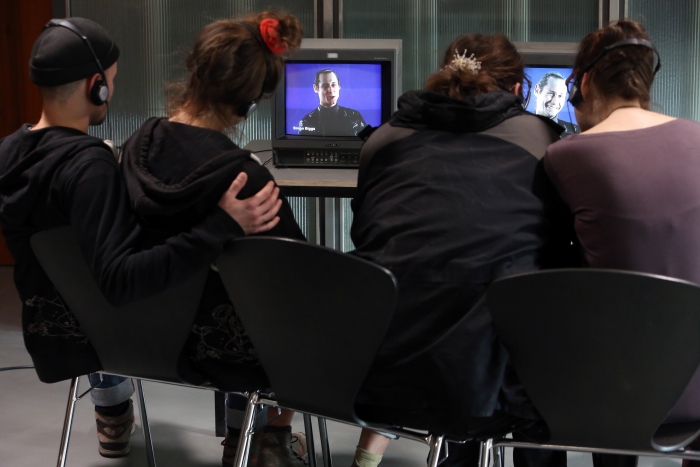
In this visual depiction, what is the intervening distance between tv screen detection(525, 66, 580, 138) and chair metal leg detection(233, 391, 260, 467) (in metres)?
1.78

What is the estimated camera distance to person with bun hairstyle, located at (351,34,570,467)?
1.16m

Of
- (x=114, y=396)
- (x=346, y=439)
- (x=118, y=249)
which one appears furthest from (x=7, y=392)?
(x=118, y=249)

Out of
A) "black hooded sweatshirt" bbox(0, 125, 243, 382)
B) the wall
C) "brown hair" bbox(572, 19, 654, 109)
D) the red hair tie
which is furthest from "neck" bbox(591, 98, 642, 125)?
the wall

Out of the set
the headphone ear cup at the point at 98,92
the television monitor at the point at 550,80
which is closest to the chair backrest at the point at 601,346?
the headphone ear cup at the point at 98,92

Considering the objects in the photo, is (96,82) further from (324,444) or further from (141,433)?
(141,433)

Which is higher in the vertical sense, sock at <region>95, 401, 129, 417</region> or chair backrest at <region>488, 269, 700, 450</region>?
chair backrest at <region>488, 269, 700, 450</region>

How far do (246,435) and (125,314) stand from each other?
1.04 ft

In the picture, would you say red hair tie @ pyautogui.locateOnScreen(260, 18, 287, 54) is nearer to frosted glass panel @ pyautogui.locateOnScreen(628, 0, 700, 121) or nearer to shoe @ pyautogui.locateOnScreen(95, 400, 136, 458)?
shoe @ pyautogui.locateOnScreen(95, 400, 136, 458)

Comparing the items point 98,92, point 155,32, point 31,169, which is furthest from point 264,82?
point 155,32

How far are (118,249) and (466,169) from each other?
622 millimetres

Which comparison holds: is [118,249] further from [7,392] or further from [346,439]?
[7,392]

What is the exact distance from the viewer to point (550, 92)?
8.84 feet

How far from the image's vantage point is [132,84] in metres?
3.74

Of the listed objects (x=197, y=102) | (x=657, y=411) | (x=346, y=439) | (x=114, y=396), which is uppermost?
(x=197, y=102)
